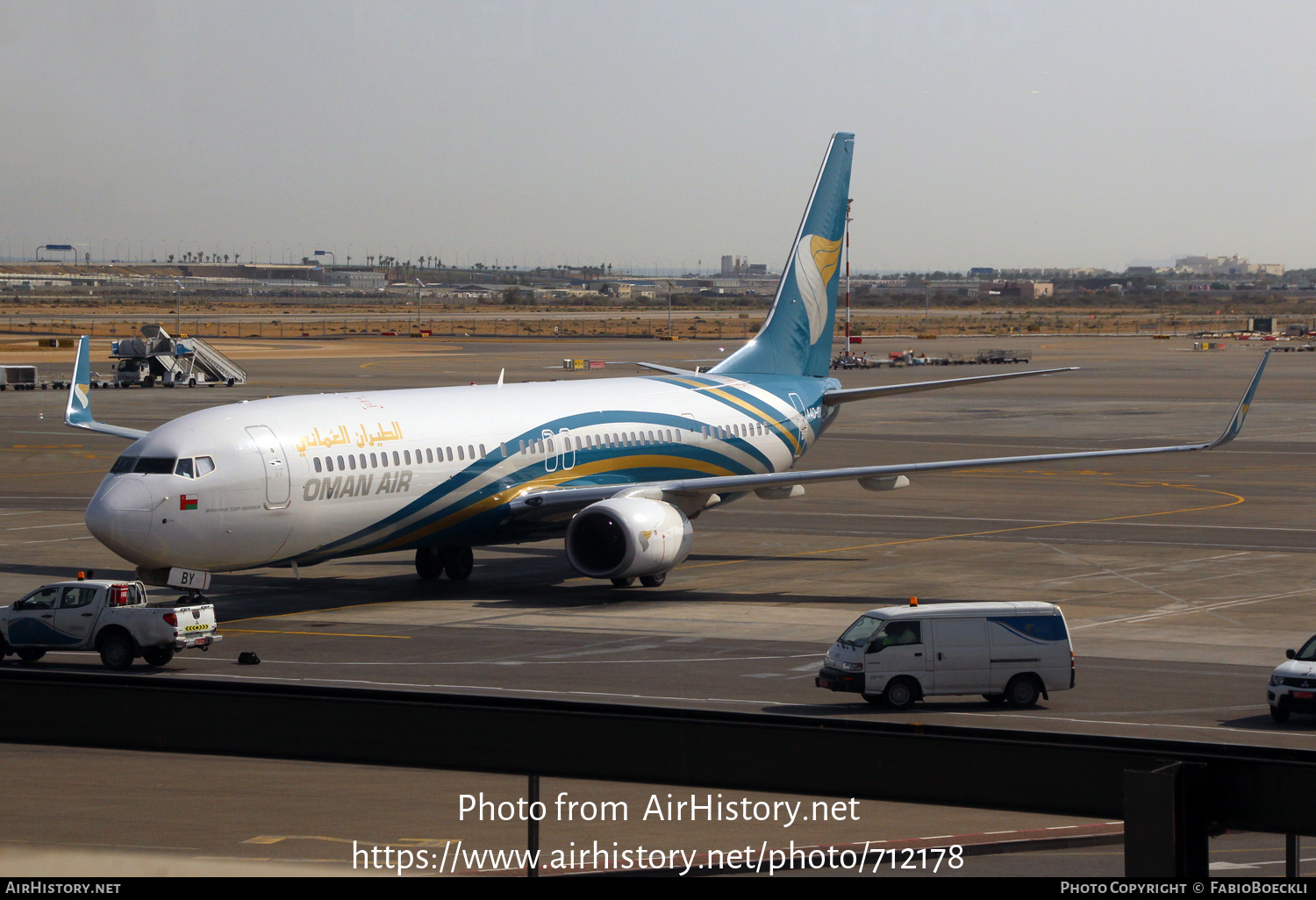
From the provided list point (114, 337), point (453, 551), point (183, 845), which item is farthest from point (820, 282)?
point (114, 337)

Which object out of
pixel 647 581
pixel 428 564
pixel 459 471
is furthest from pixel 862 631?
pixel 428 564

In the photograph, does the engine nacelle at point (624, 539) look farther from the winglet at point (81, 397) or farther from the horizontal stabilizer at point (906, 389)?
the winglet at point (81, 397)

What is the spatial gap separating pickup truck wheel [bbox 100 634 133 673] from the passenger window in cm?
123

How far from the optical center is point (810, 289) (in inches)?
2128

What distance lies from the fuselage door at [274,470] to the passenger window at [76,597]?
14.6 feet

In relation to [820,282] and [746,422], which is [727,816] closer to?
[746,422]

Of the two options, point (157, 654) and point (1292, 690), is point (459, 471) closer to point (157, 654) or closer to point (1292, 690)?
point (157, 654)

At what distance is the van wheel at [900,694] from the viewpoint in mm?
28531

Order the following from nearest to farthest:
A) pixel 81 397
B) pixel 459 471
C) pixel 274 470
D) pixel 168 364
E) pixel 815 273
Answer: pixel 274 470 < pixel 459 471 < pixel 81 397 < pixel 815 273 < pixel 168 364

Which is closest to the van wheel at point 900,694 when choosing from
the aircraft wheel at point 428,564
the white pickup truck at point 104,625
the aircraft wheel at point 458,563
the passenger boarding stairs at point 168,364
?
the white pickup truck at point 104,625

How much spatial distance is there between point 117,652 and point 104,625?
684mm

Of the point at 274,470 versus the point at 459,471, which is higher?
the point at 274,470

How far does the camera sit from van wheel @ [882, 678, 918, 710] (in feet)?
93.6
